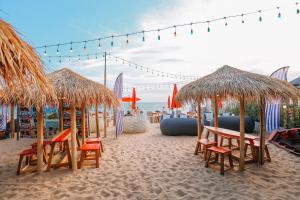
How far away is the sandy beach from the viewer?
3.37 meters

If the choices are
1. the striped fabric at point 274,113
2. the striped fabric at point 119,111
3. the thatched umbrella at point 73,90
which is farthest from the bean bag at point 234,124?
the thatched umbrella at point 73,90

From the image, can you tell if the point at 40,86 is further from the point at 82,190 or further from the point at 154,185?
the point at 154,185

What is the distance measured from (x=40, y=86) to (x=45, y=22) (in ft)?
18.5

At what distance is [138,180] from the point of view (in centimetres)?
399

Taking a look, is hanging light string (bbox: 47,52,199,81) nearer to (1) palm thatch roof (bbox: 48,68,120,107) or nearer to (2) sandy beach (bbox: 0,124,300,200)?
(1) palm thatch roof (bbox: 48,68,120,107)

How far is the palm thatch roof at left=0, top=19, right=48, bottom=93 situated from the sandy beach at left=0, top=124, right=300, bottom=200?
6.98ft

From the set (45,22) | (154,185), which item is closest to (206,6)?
(154,185)

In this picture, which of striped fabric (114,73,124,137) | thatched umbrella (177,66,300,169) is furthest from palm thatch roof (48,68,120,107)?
striped fabric (114,73,124,137)

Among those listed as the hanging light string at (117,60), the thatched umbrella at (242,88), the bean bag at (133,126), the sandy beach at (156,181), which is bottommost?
the sandy beach at (156,181)

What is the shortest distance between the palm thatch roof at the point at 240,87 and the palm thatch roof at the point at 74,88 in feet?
7.70

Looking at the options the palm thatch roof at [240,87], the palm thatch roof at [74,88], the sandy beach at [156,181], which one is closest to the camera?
the sandy beach at [156,181]

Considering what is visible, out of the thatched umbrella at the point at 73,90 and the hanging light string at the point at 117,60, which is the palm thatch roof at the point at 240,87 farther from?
the hanging light string at the point at 117,60

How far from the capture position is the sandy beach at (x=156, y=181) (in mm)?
3373

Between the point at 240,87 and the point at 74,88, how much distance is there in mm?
3674
